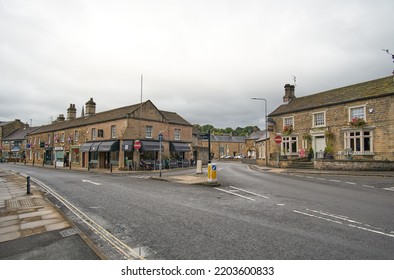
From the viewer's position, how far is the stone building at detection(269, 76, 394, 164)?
1936 cm

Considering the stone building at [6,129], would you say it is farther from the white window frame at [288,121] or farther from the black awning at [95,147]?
the white window frame at [288,121]

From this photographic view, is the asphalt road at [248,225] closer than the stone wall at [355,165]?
Yes

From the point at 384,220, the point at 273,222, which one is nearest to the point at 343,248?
the point at 273,222

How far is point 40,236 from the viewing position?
525 cm

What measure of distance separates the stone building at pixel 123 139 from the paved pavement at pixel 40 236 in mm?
16291

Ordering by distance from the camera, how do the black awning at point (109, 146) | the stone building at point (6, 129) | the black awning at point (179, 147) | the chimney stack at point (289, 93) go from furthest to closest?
the stone building at point (6, 129) → the black awning at point (179, 147) → the chimney stack at point (289, 93) → the black awning at point (109, 146)

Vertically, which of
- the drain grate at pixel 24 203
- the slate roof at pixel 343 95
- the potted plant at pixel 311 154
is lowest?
the drain grate at pixel 24 203

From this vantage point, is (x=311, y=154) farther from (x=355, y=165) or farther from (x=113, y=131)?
(x=113, y=131)

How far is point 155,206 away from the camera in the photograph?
8023 millimetres

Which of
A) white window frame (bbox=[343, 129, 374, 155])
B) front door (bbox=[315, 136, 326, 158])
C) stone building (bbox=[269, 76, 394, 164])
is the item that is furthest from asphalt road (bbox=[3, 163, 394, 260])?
front door (bbox=[315, 136, 326, 158])

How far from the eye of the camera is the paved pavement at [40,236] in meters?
4.32

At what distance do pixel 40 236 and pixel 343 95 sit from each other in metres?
26.2

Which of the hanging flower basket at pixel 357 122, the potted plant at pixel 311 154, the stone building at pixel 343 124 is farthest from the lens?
the potted plant at pixel 311 154

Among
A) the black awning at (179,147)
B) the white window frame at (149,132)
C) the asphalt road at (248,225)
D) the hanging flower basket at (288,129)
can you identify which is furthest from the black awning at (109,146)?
the hanging flower basket at (288,129)
